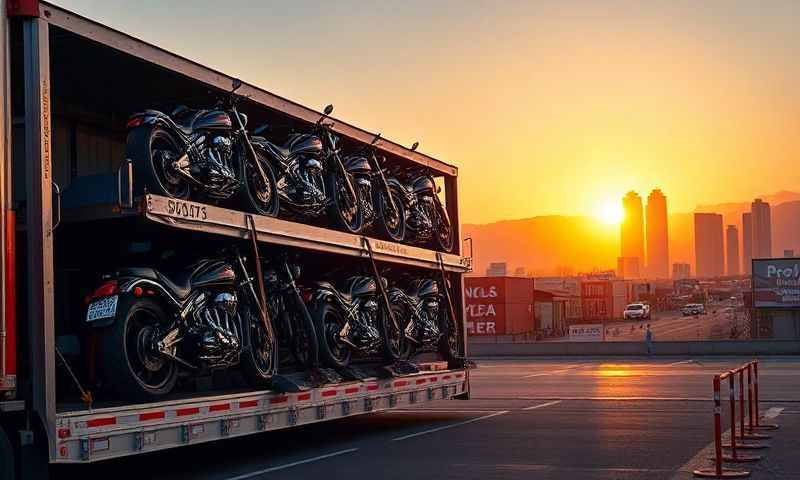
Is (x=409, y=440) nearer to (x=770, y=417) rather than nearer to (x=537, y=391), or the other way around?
(x=770, y=417)

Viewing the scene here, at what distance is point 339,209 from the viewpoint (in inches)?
564

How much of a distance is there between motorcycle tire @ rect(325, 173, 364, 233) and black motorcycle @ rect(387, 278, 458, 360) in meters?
1.74

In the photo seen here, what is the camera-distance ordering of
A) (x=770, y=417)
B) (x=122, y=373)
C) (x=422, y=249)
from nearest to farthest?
(x=122, y=373) → (x=422, y=249) → (x=770, y=417)

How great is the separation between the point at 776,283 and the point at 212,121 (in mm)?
48043

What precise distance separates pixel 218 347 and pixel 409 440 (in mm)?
4471

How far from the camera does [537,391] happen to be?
25031 millimetres

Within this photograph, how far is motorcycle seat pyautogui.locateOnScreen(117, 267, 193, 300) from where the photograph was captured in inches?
415

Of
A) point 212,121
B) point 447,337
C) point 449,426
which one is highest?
point 212,121

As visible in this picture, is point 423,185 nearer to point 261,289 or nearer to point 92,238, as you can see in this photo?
point 261,289

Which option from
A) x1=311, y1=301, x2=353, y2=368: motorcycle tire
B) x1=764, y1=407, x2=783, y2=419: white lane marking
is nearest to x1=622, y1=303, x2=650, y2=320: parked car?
x1=764, y1=407, x2=783, y2=419: white lane marking

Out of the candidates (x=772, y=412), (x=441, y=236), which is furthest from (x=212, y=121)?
(x=772, y=412)

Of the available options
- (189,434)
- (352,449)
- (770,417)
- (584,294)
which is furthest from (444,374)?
(584,294)

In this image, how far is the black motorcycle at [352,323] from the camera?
1388 cm

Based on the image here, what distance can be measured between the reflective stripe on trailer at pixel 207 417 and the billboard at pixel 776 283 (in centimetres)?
4296
